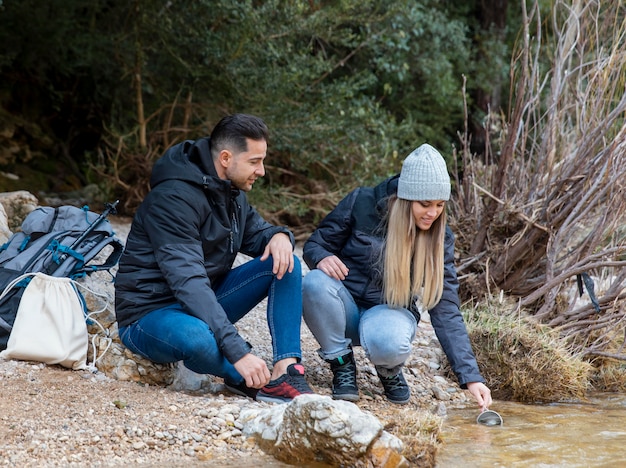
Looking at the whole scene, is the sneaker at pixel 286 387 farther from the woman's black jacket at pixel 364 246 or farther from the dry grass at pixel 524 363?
the dry grass at pixel 524 363

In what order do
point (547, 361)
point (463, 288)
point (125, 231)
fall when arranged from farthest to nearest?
point (125, 231)
point (463, 288)
point (547, 361)

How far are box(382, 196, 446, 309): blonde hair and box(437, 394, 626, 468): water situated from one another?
22.8 inches

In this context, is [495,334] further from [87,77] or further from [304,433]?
[87,77]

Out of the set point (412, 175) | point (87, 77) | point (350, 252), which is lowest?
point (350, 252)

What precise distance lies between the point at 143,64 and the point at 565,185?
4166 millimetres

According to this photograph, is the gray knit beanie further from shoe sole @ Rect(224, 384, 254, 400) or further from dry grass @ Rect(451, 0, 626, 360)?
dry grass @ Rect(451, 0, 626, 360)

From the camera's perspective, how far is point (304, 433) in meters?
2.70

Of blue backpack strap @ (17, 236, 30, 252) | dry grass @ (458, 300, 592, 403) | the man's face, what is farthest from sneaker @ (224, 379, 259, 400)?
dry grass @ (458, 300, 592, 403)

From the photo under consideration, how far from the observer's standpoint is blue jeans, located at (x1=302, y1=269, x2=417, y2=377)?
132 inches

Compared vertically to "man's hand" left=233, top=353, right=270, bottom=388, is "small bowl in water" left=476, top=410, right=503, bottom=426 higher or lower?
lower

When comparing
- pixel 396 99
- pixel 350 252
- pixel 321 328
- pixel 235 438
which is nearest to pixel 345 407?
pixel 235 438

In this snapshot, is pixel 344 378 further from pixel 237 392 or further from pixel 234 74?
pixel 234 74

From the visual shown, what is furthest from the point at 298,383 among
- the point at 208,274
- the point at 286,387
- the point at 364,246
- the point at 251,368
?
the point at 364,246

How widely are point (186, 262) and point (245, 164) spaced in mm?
517
